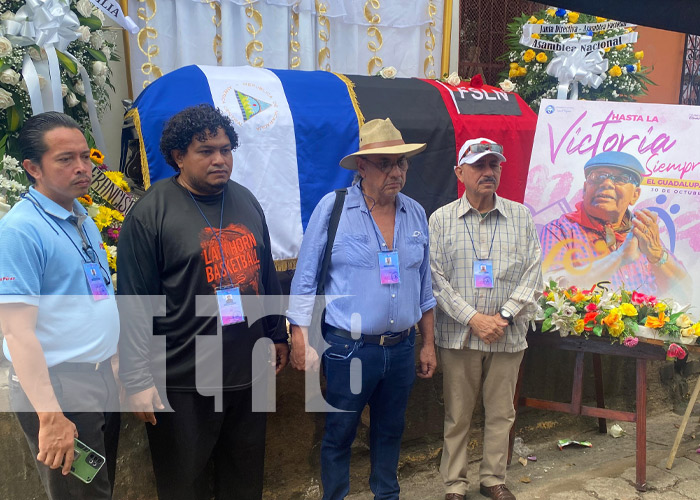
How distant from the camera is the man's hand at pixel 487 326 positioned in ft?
10.1

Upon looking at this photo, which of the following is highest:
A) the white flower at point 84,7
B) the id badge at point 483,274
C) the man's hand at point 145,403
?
the white flower at point 84,7

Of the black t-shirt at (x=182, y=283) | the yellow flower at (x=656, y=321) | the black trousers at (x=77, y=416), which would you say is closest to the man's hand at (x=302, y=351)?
the black t-shirt at (x=182, y=283)

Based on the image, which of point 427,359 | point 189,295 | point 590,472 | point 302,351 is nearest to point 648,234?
point 590,472

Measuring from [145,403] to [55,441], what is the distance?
394mm

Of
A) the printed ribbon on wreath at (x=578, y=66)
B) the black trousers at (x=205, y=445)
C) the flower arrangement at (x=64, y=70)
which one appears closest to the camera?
the black trousers at (x=205, y=445)

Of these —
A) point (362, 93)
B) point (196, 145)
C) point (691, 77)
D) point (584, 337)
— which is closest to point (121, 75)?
point (362, 93)

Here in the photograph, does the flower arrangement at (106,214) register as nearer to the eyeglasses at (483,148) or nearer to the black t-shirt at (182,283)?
the black t-shirt at (182,283)

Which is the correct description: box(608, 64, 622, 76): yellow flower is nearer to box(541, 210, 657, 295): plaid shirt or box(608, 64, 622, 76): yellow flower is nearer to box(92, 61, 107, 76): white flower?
box(541, 210, 657, 295): plaid shirt

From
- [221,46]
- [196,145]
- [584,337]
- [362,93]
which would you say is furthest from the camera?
[221,46]

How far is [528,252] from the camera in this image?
3.22m

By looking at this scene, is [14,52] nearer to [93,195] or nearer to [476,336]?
[93,195]

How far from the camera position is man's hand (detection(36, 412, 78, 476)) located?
6.50 ft

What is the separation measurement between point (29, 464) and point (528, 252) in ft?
7.88

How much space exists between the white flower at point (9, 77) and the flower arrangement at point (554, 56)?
137 inches
